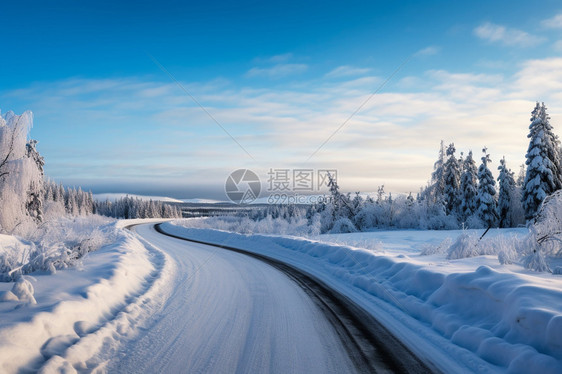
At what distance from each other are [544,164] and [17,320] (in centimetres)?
4354

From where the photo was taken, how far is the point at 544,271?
8.02m

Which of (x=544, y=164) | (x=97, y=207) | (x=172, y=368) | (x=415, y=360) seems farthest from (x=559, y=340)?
(x=97, y=207)

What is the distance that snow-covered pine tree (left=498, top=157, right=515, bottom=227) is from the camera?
45250 millimetres

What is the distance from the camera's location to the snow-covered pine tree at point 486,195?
42969 mm

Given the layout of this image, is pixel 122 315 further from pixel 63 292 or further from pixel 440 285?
pixel 440 285

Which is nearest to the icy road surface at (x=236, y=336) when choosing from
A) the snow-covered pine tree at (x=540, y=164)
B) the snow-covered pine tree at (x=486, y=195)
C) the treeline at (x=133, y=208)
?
the snow-covered pine tree at (x=540, y=164)

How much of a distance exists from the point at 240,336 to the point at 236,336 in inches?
2.6

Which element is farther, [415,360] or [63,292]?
[63,292]

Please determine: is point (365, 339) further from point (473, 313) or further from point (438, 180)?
point (438, 180)

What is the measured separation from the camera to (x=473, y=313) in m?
5.59

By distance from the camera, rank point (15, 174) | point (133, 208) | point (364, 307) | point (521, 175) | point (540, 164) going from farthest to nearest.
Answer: point (133, 208), point (521, 175), point (540, 164), point (15, 174), point (364, 307)

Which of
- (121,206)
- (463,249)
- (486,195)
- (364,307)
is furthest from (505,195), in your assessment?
(121,206)

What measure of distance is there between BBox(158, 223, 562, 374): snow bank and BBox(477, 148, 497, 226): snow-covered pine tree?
40.8 metres

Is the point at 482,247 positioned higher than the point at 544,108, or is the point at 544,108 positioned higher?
the point at 544,108
